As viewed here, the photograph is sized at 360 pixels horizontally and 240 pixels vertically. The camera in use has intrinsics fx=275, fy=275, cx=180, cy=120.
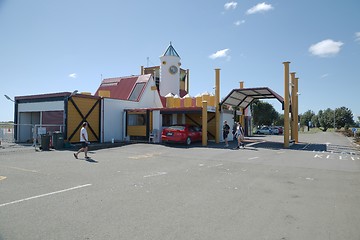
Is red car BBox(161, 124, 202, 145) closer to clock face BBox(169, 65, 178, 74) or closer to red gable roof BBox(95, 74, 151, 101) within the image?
red gable roof BBox(95, 74, 151, 101)

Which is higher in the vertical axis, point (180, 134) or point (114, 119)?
point (114, 119)

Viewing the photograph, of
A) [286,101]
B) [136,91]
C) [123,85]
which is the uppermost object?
[123,85]

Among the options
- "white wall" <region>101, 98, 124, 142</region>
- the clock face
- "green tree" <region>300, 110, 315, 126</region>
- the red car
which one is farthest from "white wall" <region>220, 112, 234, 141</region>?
"green tree" <region>300, 110, 315, 126</region>

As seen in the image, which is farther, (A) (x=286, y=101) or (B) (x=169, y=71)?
(B) (x=169, y=71)

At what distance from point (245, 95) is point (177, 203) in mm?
18700

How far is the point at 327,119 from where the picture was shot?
285 feet

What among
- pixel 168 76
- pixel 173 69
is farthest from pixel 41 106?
pixel 173 69

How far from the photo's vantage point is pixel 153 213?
16.1 feet

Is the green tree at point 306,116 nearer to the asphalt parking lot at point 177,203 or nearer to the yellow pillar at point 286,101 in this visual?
the yellow pillar at point 286,101

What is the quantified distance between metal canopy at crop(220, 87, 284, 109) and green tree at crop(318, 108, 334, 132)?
71.4m

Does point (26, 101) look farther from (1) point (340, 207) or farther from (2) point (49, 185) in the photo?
(1) point (340, 207)

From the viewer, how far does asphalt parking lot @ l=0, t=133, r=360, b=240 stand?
4.10 meters

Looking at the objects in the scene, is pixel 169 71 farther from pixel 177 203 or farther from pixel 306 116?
pixel 306 116

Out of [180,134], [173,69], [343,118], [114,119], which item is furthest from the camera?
[343,118]
